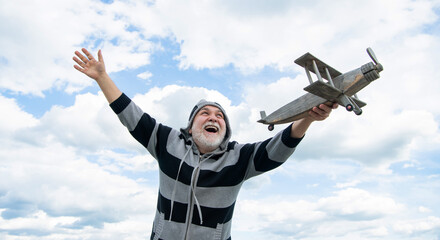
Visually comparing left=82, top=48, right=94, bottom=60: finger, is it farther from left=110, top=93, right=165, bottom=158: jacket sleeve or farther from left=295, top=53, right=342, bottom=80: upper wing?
left=295, top=53, right=342, bottom=80: upper wing

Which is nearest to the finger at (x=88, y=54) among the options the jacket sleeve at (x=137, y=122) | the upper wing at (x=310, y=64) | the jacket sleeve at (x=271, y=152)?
the jacket sleeve at (x=137, y=122)

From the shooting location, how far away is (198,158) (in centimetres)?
475

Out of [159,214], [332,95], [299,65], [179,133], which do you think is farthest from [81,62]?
[332,95]

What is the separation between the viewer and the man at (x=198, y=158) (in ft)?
14.4

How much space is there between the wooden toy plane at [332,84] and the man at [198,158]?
0.54 feet

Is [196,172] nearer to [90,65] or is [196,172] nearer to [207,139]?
[207,139]

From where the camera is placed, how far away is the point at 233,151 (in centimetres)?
486

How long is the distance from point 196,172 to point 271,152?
39.4 inches

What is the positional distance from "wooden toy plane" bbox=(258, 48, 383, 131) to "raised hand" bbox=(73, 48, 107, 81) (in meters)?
2.64

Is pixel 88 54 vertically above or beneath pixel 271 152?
above

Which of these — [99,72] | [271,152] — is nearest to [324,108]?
[271,152]

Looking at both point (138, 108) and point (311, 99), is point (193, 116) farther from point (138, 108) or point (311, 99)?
point (311, 99)

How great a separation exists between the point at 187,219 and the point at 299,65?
2.43 metres

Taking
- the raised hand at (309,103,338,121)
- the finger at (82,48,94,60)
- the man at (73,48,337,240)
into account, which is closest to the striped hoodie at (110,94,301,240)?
the man at (73,48,337,240)
